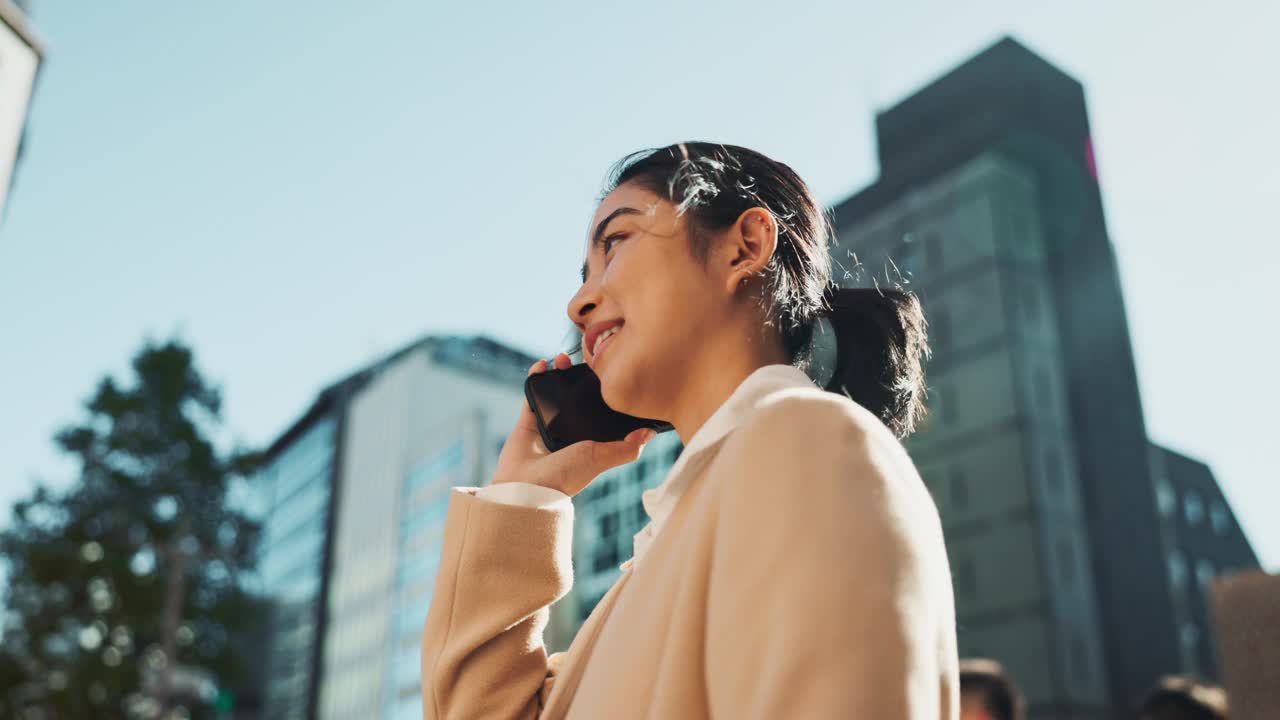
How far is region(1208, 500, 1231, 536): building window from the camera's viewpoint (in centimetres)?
3847

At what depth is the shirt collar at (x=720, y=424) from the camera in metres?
1.08

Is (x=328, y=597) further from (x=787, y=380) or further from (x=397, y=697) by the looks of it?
(x=787, y=380)

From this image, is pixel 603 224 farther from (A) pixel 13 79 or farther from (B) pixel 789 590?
(A) pixel 13 79

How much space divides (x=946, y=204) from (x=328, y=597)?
4560 centimetres

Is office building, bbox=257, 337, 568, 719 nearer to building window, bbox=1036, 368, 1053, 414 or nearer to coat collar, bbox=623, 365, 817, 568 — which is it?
building window, bbox=1036, 368, 1053, 414

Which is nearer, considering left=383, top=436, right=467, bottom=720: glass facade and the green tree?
the green tree

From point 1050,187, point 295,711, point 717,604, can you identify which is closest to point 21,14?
point 717,604

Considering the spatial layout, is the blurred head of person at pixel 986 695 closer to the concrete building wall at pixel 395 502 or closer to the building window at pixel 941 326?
the building window at pixel 941 326

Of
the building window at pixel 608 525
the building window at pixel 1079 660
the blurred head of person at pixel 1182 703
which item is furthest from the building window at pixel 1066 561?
the building window at pixel 608 525

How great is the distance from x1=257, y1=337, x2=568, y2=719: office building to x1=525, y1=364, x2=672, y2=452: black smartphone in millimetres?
43947

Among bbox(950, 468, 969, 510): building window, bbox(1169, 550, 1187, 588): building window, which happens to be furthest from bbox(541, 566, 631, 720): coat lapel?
bbox(1169, 550, 1187, 588): building window

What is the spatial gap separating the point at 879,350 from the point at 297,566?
68.3 m

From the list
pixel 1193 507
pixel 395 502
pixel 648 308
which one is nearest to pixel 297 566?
pixel 395 502

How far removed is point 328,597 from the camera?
A: 60031mm
